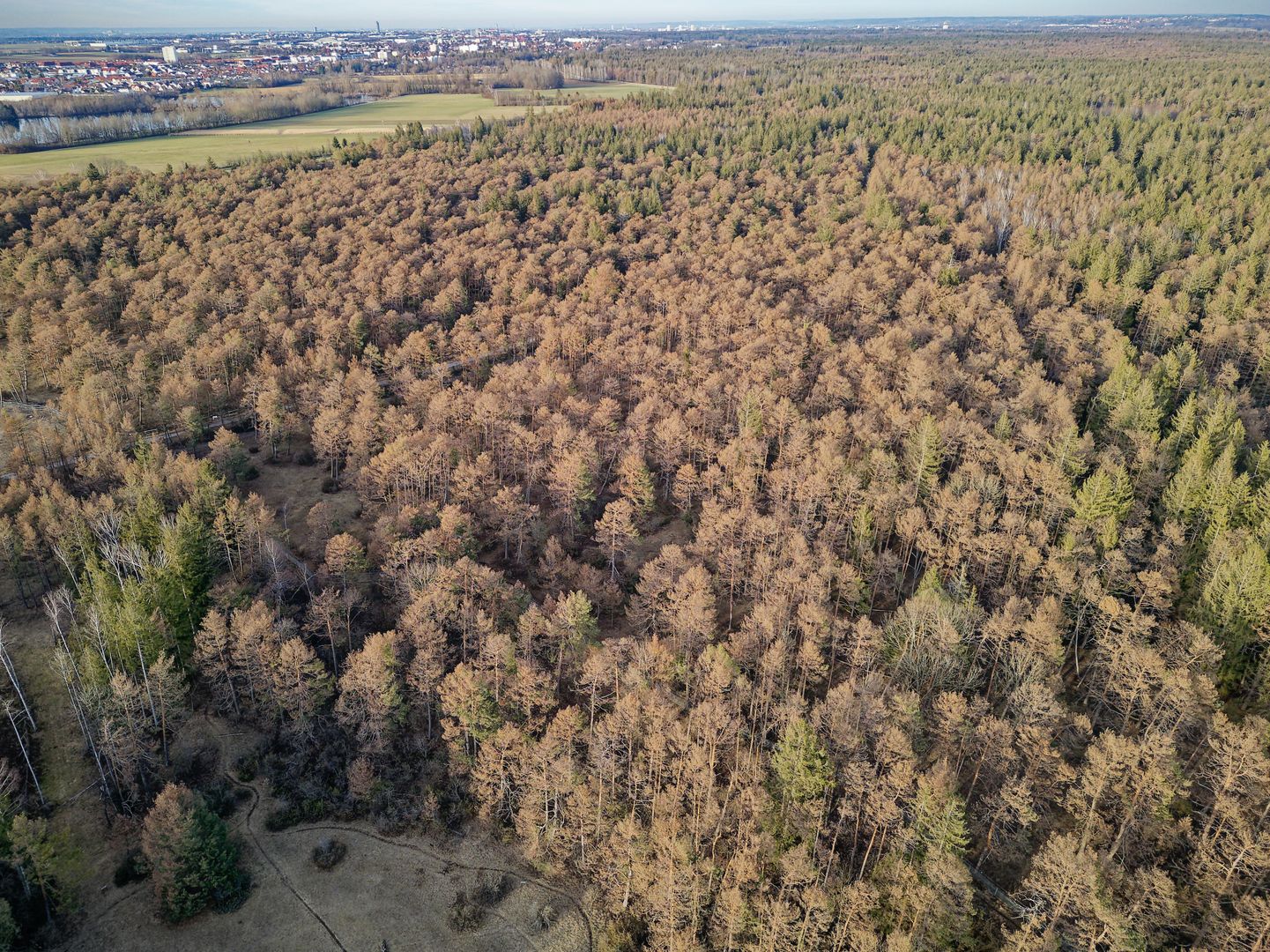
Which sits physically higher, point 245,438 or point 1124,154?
point 1124,154

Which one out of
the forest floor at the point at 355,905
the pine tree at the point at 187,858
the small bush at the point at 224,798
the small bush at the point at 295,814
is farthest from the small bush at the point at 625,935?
the small bush at the point at 224,798

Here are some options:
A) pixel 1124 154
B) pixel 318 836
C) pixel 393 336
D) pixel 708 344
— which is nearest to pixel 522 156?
pixel 393 336

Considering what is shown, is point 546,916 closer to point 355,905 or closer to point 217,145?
point 355,905

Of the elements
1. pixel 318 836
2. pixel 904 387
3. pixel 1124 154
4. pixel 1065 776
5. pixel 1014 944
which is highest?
pixel 1124 154

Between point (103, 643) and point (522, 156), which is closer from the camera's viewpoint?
point (103, 643)

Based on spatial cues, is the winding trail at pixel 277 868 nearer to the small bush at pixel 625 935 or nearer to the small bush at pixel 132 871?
the small bush at pixel 132 871

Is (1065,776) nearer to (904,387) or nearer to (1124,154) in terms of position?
(904,387)
